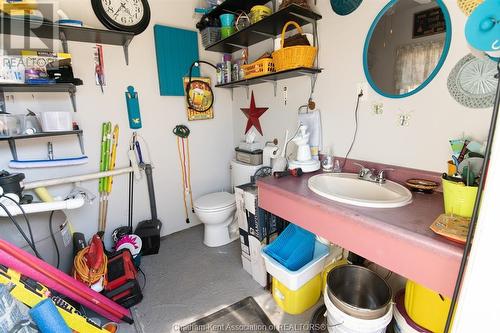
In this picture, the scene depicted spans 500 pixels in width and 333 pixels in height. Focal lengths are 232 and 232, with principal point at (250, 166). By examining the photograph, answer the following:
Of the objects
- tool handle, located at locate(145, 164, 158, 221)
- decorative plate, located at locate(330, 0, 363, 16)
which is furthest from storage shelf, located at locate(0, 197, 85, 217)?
decorative plate, located at locate(330, 0, 363, 16)

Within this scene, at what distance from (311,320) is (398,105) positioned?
133 centimetres

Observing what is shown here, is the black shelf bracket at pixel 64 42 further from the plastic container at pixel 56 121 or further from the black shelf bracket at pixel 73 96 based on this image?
the plastic container at pixel 56 121

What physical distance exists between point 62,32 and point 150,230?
1610 millimetres

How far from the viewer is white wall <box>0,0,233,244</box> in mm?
1734

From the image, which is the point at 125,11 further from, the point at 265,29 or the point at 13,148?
the point at 13,148

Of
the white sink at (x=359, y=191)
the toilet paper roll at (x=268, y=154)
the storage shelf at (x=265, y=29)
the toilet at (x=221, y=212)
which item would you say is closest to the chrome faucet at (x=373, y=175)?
the white sink at (x=359, y=191)

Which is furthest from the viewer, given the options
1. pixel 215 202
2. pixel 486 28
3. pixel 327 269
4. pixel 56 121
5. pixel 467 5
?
pixel 215 202

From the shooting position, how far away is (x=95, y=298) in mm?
1290

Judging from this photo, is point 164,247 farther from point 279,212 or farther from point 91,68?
point 91,68

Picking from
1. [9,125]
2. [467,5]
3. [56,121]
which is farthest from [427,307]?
[9,125]

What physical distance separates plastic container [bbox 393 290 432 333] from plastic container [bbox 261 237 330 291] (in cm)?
41

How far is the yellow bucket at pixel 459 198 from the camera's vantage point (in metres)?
0.77

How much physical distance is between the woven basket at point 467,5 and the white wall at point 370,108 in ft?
0.05

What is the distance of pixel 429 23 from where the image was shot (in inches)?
43.9
